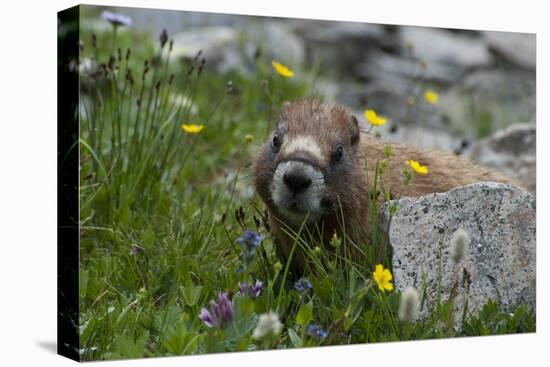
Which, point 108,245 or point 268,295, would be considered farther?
point 108,245

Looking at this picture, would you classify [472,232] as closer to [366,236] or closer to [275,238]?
[366,236]

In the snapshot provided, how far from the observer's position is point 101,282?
5043 millimetres

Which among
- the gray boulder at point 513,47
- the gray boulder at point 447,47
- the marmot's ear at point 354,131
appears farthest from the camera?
the gray boulder at point 447,47

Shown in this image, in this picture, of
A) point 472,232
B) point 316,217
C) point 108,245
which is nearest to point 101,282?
point 108,245

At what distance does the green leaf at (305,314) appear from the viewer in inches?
188

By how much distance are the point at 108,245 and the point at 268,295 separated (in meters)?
1.27

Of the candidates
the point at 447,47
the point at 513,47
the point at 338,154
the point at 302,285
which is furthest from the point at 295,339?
the point at 513,47

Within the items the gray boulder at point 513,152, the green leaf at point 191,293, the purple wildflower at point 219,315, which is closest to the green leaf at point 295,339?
the purple wildflower at point 219,315

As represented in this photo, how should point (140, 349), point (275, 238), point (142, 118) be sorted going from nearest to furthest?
point (140, 349)
point (275, 238)
point (142, 118)

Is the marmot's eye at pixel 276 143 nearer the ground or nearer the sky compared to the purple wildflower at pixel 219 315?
nearer the sky

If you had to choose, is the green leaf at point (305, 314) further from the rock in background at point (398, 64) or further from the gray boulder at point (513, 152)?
the rock in background at point (398, 64)

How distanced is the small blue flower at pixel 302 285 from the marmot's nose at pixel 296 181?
50cm

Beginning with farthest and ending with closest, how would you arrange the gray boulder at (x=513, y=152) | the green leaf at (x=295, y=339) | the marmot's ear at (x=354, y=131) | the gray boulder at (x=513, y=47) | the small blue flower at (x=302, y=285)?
the gray boulder at (x=513, y=47) → the gray boulder at (x=513, y=152) → the marmot's ear at (x=354, y=131) → the small blue flower at (x=302, y=285) → the green leaf at (x=295, y=339)

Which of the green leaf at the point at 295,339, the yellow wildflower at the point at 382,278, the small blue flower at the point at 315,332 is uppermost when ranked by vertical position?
the yellow wildflower at the point at 382,278
